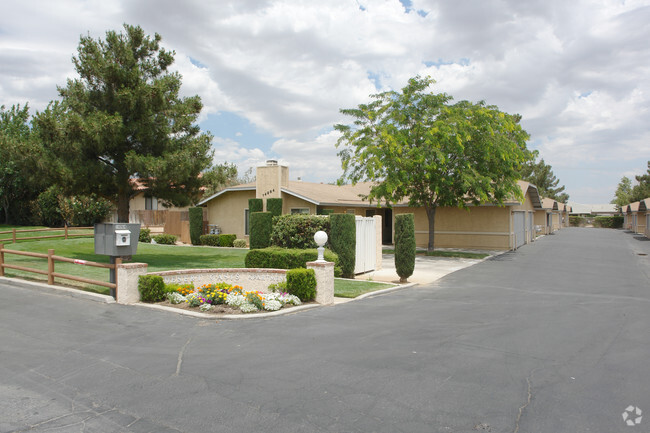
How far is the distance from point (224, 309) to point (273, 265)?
4801mm

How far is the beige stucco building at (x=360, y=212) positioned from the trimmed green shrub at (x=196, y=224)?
6.80 feet

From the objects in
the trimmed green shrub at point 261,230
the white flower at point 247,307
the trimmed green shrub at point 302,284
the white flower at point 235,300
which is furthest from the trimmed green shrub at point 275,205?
the white flower at point 247,307

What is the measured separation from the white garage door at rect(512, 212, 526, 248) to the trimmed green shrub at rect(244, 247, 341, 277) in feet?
59.6

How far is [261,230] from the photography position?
677 inches

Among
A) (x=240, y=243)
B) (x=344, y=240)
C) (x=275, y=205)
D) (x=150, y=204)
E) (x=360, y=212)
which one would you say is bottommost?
(x=240, y=243)

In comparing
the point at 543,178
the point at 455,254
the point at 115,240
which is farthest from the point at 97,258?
the point at 543,178

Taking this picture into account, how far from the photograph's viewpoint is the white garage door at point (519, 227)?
2859cm

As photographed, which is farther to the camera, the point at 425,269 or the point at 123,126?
the point at 425,269

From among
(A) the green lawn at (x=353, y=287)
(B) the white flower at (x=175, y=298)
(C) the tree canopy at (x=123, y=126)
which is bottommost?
(A) the green lawn at (x=353, y=287)

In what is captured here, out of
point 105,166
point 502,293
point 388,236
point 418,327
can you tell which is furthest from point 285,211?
point 418,327

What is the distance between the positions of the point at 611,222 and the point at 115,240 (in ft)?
248

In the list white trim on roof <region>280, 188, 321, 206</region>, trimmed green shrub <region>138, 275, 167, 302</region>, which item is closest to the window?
white trim on roof <region>280, 188, 321, 206</region>

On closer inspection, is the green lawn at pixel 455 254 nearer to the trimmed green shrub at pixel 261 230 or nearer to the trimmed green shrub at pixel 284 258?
the trimmed green shrub at pixel 261 230

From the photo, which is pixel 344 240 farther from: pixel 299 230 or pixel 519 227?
pixel 519 227
